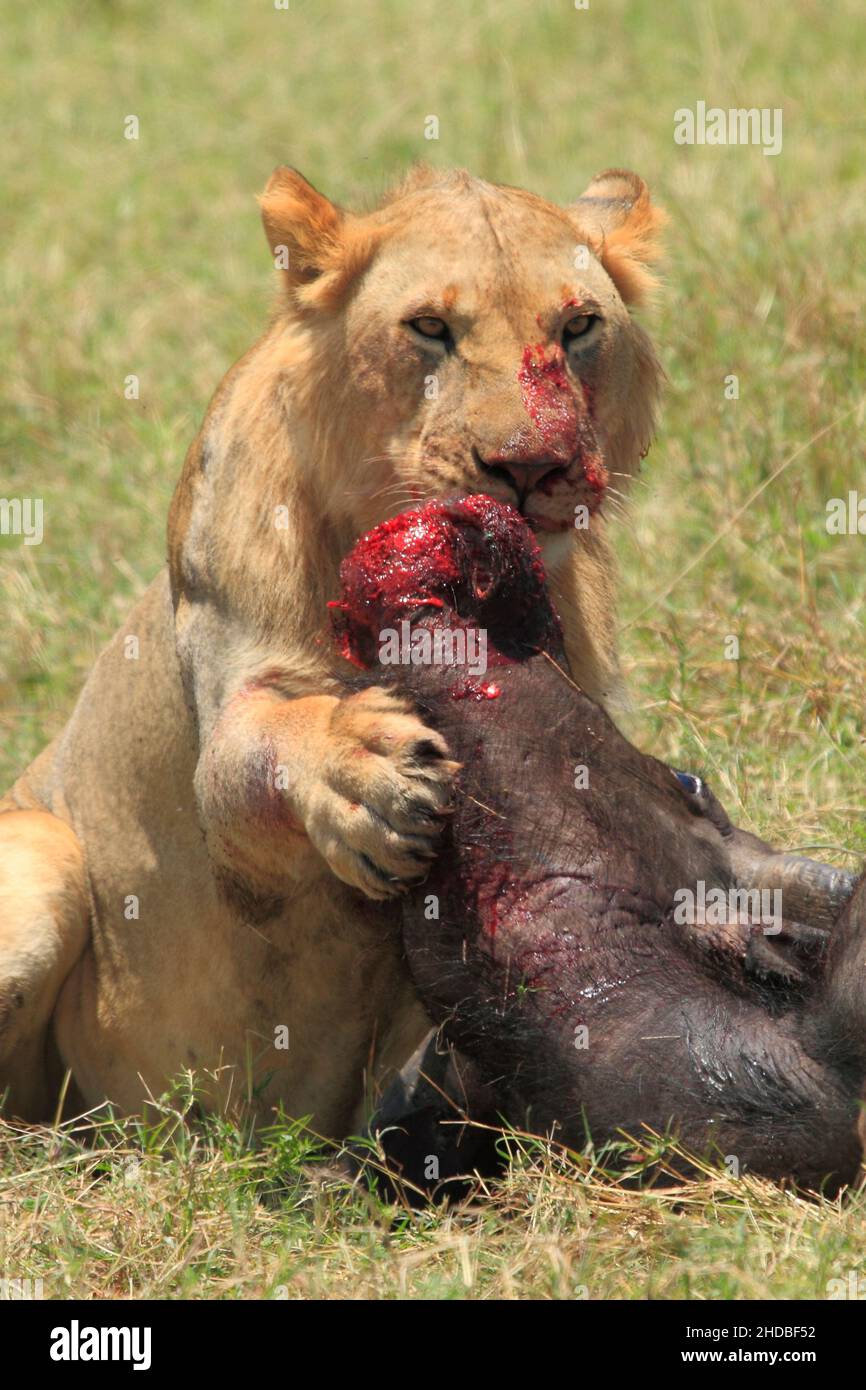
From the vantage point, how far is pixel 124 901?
185 inches

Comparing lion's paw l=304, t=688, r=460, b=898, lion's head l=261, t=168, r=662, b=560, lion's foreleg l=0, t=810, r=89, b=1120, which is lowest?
lion's foreleg l=0, t=810, r=89, b=1120

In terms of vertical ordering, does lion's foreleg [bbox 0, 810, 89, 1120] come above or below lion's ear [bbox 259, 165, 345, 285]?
below

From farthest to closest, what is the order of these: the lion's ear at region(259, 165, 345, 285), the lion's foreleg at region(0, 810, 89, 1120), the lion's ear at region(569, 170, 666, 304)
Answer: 1. the lion's foreleg at region(0, 810, 89, 1120)
2. the lion's ear at region(569, 170, 666, 304)
3. the lion's ear at region(259, 165, 345, 285)

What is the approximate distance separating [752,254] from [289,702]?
4485mm

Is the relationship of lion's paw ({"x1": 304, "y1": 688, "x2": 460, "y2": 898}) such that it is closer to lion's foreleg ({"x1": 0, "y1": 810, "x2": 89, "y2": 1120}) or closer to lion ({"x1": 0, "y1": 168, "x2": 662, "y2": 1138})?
lion ({"x1": 0, "y1": 168, "x2": 662, "y2": 1138})

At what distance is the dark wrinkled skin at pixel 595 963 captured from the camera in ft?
11.3

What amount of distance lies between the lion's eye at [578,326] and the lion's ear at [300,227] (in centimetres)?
55

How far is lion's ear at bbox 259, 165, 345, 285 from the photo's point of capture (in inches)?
167

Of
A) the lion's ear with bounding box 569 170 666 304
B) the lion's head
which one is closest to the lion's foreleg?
the lion's head

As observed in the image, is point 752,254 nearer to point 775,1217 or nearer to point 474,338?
point 474,338

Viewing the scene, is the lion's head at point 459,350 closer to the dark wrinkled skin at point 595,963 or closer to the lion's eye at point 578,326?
the lion's eye at point 578,326

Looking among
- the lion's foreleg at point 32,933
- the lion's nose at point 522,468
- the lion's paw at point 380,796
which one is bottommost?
the lion's foreleg at point 32,933

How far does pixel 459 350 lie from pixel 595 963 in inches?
48.4

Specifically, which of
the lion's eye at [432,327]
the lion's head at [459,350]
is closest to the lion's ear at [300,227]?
the lion's head at [459,350]
